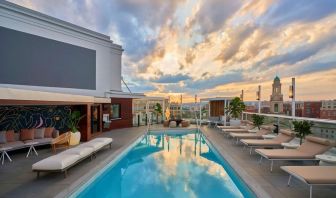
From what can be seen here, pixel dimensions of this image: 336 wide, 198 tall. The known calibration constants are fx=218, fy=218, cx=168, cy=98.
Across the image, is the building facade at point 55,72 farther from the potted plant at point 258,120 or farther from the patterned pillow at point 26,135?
the potted plant at point 258,120

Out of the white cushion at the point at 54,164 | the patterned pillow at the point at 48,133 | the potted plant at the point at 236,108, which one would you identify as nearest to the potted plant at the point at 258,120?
the potted plant at the point at 236,108

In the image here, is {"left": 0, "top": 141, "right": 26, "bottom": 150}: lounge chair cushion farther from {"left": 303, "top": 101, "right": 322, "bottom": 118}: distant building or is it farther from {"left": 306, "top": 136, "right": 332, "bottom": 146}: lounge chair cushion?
{"left": 303, "top": 101, "right": 322, "bottom": 118}: distant building

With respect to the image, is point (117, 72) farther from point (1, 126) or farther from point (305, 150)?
point (305, 150)

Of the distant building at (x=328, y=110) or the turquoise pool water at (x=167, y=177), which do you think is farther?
the distant building at (x=328, y=110)

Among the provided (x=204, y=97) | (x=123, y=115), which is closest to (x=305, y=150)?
(x=123, y=115)

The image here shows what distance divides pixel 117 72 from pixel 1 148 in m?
12.7

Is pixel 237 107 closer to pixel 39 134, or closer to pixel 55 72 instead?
pixel 55 72

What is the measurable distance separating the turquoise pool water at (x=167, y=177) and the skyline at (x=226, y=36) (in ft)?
22.5

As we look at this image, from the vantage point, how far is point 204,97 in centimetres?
2134

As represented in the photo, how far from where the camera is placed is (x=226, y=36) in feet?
45.8

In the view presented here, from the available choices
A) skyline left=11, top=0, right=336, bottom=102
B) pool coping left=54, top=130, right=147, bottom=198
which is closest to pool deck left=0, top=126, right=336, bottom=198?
pool coping left=54, top=130, right=147, bottom=198

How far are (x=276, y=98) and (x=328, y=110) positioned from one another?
640 centimetres

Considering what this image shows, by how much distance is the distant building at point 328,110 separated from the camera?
865 centimetres

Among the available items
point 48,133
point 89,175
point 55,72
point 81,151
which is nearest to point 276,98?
point 81,151
